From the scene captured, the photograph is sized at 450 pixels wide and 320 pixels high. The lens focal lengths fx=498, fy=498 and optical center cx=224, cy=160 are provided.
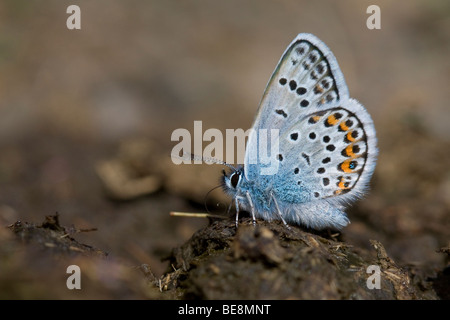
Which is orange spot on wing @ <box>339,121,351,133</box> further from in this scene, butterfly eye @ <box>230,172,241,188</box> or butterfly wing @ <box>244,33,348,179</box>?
butterfly eye @ <box>230,172,241,188</box>

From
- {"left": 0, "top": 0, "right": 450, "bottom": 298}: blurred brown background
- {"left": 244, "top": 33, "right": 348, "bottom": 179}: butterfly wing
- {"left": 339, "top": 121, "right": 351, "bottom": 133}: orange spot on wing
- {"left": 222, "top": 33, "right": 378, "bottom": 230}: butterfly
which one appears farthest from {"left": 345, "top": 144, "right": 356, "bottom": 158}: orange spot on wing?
{"left": 0, "top": 0, "right": 450, "bottom": 298}: blurred brown background

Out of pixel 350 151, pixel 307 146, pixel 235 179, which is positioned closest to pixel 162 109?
pixel 235 179

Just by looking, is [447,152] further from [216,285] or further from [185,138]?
[216,285]

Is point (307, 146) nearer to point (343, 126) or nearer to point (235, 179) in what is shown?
point (343, 126)

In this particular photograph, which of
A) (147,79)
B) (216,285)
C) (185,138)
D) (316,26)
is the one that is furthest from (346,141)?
(316,26)

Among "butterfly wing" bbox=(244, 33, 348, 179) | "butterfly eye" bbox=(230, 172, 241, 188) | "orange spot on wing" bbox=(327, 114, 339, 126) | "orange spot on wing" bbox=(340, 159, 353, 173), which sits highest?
"butterfly wing" bbox=(244, 33, 348, 179)

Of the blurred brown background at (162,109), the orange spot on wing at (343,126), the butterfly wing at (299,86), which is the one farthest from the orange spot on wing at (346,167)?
the blurred brown background at (162,109)

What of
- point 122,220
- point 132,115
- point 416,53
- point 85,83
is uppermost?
point 416,53
